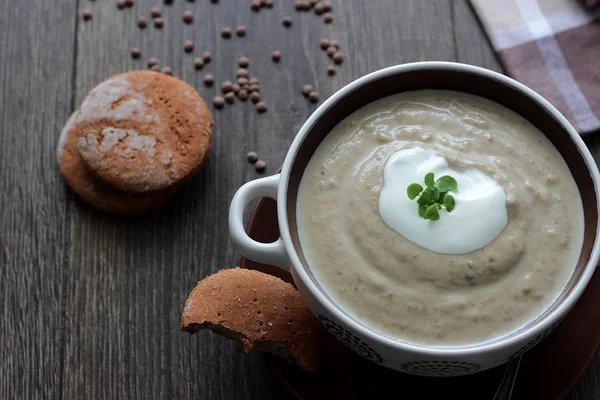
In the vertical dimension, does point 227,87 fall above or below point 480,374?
above

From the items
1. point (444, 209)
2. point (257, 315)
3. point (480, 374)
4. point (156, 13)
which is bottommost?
point (480, 374)

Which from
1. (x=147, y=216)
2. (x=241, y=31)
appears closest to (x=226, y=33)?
(x=241, y=31)

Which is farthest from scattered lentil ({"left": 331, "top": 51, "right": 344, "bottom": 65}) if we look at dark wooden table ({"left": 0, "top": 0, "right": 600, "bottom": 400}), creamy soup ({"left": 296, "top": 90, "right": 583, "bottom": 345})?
creamy soup ({"left": 296, "top": 90, "right": 583, "bottom": 345})

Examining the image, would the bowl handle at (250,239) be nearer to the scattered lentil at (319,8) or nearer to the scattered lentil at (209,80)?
the scattered lentil at (209,80)

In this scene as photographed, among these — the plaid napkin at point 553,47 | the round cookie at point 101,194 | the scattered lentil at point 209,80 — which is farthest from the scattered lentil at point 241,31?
the plaid napkin at point 553,47

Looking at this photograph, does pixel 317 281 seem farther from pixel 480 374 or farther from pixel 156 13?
pixel 156 13

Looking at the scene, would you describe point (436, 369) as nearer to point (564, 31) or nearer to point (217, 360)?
point (217, 360)
